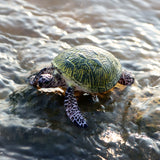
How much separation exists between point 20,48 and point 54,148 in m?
4.17

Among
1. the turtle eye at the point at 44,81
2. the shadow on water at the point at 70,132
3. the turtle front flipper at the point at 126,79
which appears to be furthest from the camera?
the turtle front flipper at the point at 126,79

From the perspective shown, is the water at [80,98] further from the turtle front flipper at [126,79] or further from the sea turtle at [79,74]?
the sea turtle at [79,74]

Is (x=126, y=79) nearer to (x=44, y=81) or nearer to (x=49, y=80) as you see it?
(x=49, y=80)

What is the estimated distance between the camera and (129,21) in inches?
367

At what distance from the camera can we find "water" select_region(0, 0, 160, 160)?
11.5 feet

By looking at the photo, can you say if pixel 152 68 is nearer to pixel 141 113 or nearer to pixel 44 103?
pixel 141 113

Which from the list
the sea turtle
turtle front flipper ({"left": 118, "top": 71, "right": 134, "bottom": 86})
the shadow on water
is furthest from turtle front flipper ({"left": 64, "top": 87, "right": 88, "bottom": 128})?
turtle front flipper ({"left": 118, "top": 71, "right": 134, "bottom": 86})

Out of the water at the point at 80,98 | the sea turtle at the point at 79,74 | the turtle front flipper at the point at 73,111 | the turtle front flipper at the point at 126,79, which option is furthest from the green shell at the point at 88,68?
the turtle front flipper at the point at 126,79

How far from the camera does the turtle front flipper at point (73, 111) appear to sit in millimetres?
3889

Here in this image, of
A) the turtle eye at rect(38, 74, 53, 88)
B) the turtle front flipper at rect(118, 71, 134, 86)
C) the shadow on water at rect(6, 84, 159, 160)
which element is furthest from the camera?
the turtle front flipper at rect(118, 71, 134, 86)

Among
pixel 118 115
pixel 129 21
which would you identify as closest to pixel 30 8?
pixel 129 21

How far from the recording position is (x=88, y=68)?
4.45m

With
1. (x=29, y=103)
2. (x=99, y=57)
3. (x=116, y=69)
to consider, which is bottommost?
(x=29, y=103)

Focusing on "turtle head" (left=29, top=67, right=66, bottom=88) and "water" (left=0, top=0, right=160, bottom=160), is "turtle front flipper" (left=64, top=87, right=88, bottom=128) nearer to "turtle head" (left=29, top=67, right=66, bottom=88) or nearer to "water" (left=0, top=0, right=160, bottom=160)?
"water" (left=0, top=0, right=160, bottom=160)
